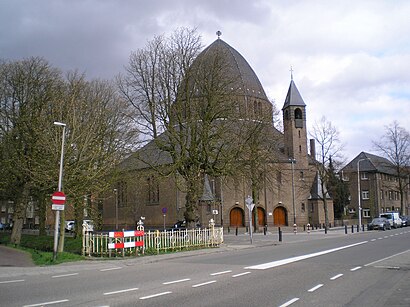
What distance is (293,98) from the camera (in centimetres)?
6222

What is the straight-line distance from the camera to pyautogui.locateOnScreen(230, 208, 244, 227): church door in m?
58.2

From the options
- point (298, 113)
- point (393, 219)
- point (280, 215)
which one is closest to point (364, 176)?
point (298, 113)

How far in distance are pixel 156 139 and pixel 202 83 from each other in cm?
488

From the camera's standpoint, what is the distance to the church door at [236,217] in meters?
58.2

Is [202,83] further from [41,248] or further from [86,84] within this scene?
[41,248]

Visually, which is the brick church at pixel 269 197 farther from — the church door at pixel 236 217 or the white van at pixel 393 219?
the white van at pixel 393 219

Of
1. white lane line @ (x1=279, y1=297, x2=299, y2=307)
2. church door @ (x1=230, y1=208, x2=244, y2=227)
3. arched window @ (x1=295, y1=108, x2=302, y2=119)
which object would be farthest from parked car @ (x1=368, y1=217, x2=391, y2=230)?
white lane line @ (x1=279, y1=297, x2=299, y2=307)

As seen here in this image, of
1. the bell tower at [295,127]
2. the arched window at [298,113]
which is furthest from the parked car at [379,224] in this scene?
the arched window at [298,113]

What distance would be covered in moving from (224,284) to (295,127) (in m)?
52.6

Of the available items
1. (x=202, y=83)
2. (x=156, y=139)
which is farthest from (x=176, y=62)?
(x=156, y=139)

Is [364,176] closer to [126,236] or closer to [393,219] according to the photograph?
[393,219]

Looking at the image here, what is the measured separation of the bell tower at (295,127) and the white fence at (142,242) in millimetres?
Result: 37039

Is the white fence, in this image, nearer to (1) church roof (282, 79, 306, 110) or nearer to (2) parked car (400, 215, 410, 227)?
(1) church roof (282, 79, 306, 110)

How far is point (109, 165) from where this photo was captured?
1026 inches
